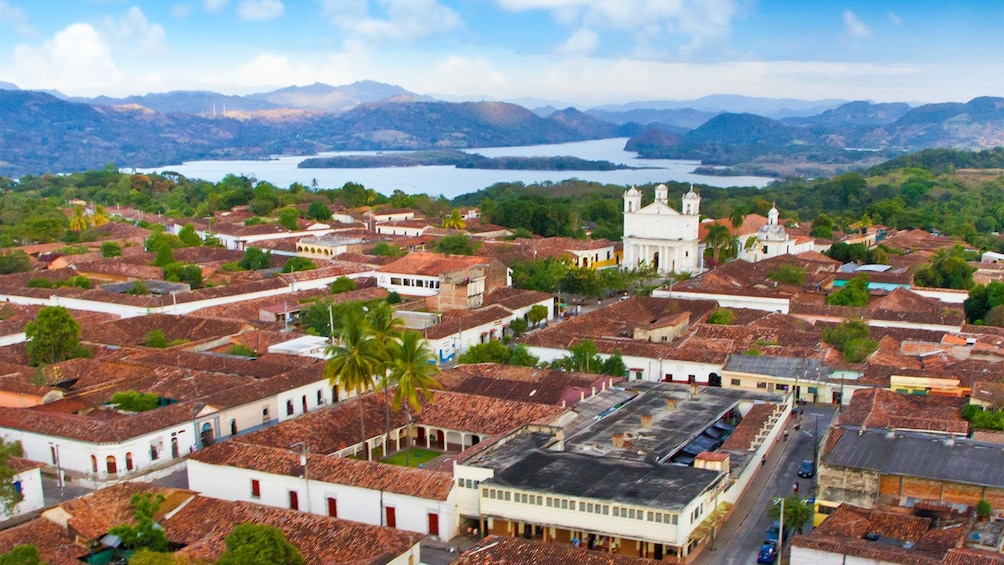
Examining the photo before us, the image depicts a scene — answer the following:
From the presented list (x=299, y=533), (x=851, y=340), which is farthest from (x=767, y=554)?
(x=851, y=340)

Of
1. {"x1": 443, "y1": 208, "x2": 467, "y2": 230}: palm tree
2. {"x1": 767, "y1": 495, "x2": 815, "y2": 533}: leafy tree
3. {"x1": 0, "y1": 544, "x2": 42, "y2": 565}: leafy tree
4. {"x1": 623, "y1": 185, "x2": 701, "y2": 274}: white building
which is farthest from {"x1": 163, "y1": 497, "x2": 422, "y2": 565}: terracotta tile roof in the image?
{"x1": 443, "y1": 208, "x2": 467, "y2": 230}: palm tree

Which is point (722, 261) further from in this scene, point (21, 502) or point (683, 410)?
point (21, 502)

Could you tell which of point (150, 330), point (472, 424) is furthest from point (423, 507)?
point (150, 330)

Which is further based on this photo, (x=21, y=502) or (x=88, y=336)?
(x=88, y=336)

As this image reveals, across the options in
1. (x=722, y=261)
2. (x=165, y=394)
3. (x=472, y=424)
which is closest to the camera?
(x=472, y=424)

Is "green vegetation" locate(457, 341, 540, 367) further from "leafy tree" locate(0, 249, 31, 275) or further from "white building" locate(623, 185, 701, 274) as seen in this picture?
"leafy tree" locate(0, 249, 31, 275)

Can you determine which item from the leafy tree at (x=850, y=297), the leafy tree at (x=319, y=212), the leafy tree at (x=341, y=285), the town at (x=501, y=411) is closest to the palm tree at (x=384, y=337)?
the town at (x=501, y=411)

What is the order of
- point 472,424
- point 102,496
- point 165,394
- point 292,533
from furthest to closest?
1. point 165,394
2. point 472,424
3. point 102,496
4. point 292,533
